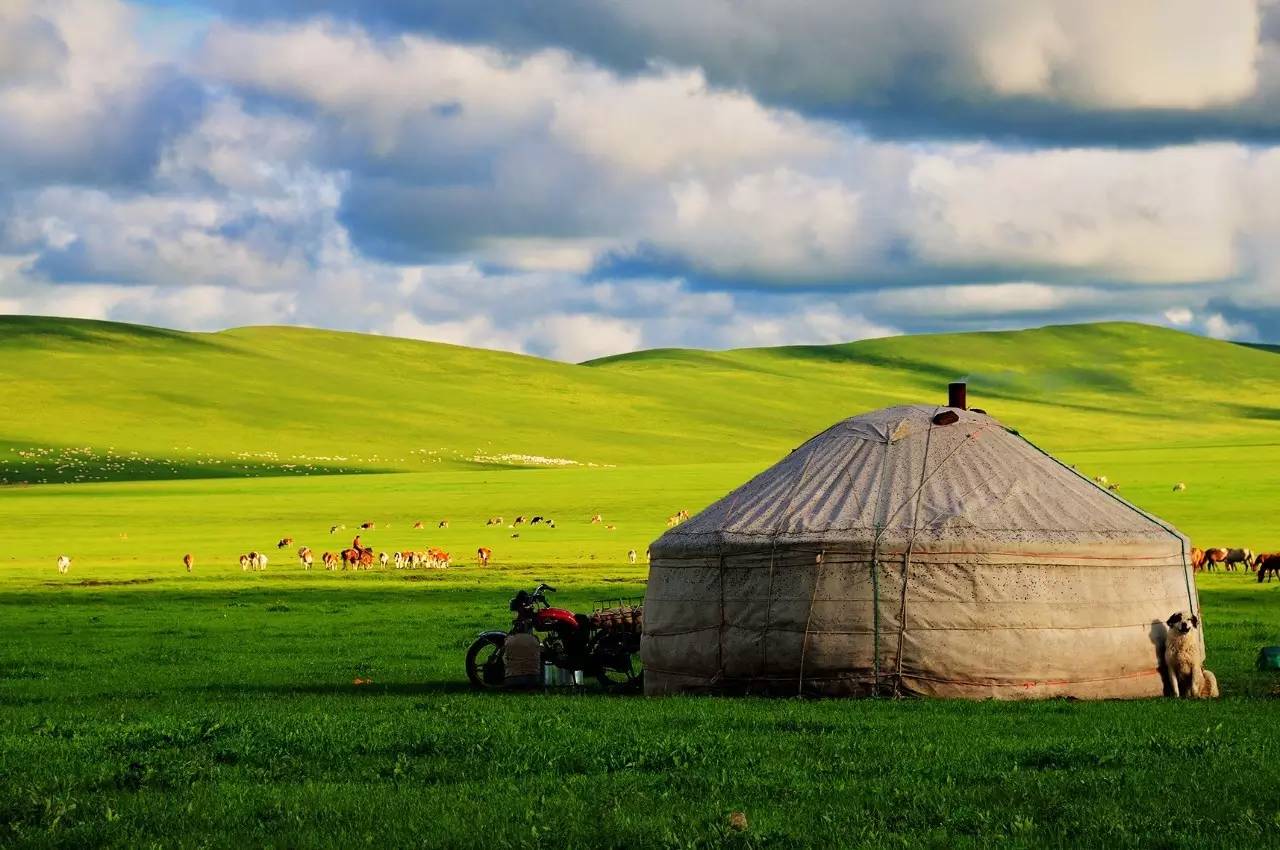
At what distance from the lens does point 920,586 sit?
56.1ft

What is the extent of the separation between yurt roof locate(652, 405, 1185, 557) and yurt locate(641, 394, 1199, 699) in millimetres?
26

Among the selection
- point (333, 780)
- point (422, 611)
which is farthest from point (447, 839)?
point (422, 611)

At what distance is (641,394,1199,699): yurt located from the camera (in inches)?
673

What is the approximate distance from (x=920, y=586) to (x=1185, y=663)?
310 cm

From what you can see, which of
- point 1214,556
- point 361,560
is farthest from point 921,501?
point 361,560

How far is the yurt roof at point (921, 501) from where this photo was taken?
17328mm

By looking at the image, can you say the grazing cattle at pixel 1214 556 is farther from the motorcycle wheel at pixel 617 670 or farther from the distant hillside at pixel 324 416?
the distant hillside at pixel 324 416

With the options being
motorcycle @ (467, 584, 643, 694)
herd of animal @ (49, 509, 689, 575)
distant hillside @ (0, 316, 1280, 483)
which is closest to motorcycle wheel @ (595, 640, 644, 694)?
motorcycle @ (467, 584, 643, 694)

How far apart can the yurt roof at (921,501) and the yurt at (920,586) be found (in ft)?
0.09

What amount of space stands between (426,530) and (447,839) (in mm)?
67148

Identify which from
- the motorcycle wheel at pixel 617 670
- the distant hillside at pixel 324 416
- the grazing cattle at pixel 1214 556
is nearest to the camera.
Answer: the motorcycle wheel at pixel 617 670

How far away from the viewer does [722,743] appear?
1305 centimetres

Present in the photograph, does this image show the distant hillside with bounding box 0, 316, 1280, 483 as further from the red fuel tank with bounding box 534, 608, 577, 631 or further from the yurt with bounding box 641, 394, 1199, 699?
the yurt with bounding box 641, 394, 1199, 699

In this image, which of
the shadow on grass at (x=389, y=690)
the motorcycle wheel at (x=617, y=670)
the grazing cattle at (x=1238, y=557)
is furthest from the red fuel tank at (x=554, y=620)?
the grazing cattle at (x=1238, y=557)
